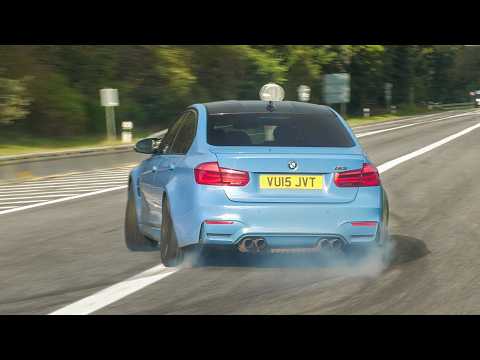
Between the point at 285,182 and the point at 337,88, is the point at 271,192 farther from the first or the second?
the point at 337,88

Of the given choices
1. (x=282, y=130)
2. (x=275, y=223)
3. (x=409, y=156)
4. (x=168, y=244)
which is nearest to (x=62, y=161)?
(x=409, y=156)

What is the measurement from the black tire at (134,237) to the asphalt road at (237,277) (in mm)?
149

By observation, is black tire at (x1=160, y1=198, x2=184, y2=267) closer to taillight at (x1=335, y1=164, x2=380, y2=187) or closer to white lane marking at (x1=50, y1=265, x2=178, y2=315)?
white lane marking at (x1=50, y1=265, x2=178, y2=315)

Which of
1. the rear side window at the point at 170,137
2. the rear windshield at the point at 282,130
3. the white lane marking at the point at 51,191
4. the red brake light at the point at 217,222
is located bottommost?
the white lane marking at the point at 51,191

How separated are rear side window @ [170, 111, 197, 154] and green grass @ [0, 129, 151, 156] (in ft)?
58.5

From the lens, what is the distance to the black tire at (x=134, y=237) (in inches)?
362

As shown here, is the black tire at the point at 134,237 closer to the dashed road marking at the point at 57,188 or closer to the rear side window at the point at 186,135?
the rear side window at the point at 186,135

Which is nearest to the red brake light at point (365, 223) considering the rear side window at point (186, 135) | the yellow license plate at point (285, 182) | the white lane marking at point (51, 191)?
the yellow license plate at point (285, 182)

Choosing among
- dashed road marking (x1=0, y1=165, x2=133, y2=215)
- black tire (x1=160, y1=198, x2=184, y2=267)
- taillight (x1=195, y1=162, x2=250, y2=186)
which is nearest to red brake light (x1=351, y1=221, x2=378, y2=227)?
taillight (x1=195, y1=162, x2=250, y2=186)

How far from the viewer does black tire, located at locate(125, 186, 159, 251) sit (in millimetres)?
9203

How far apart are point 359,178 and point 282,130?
0.83 meters

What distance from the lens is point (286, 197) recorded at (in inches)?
288
